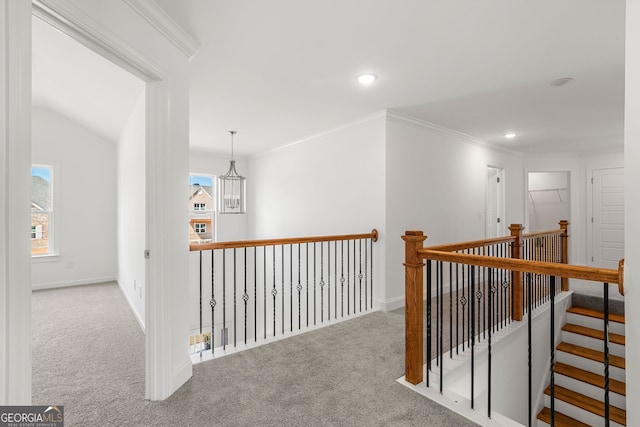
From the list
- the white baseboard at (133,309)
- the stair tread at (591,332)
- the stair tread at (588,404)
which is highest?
the white baseboard at (133,309)

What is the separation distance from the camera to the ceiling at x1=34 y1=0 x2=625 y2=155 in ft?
6.13

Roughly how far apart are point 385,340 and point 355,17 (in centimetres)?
256

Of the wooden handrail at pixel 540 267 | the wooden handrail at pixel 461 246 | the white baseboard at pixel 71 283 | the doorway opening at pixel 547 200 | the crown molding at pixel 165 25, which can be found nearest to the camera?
the wooden handrail at pixel 540 267

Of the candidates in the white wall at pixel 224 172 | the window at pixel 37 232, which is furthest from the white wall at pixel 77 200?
the white wall at pixel 224 172

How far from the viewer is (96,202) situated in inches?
208

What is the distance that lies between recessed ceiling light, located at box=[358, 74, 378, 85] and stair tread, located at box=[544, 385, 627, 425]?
3.76 m

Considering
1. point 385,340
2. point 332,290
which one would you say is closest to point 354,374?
point 385,340

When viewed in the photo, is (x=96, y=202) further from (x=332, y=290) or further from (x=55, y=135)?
(x=332, y=290)

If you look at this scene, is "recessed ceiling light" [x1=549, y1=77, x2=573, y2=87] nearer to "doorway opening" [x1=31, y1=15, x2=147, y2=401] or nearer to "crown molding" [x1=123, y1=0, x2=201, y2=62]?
"crown molding" [x1=123, y1=0, x2=201, y2=62]

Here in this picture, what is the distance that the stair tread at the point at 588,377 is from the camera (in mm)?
3110

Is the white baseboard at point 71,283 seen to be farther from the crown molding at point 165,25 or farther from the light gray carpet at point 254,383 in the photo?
the crown molding at point 165,25

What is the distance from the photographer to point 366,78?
2.72 m

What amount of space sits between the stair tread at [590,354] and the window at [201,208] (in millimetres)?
5783

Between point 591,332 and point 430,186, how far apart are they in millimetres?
2558
